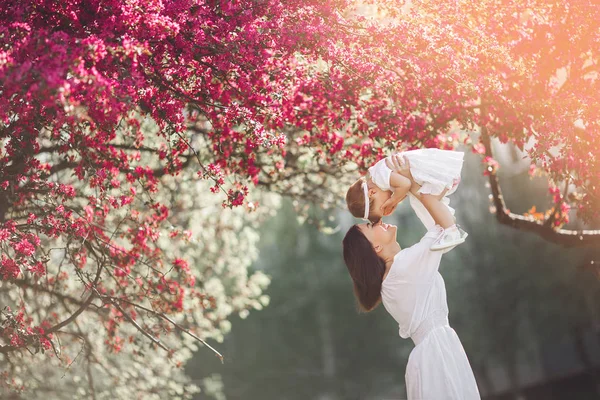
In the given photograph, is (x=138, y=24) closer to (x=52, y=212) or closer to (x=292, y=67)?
(x=292, y=67)

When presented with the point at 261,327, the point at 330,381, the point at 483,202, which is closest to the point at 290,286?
the point at 261,327

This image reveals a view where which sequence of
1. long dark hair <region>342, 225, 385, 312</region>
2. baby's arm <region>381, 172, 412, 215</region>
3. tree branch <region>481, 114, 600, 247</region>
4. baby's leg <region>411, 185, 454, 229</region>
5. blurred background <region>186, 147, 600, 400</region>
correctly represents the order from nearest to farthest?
baby's leg <region>411, 185, 454, 229</region> < baby's arm <region>381, 172, 412, 215</region> < long dark hair <region>342, 225, 385, 312</region> < tree branch <region>481, 114, 600, 247</region> < blurred background <region>186, 147, 600, 400</region>

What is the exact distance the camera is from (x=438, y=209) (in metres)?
3.97

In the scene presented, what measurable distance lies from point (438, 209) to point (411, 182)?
0.27m

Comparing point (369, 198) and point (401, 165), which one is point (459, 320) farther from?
point (401, 165)

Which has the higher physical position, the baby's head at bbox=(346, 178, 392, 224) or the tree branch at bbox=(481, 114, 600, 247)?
the tree branch at bbox=(481, 114, 600, 247)

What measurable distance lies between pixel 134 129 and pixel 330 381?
2027 centimetres

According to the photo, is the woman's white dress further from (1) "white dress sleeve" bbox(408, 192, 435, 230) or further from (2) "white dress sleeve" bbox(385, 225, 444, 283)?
(1) "white dress sleeve" bbox(408, 192, 435, 230)

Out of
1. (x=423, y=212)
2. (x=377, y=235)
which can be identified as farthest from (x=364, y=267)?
(x=423, y=212)

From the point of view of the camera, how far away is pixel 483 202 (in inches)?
936

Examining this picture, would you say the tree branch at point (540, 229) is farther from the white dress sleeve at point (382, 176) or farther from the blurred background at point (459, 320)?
the blurred background at point (459, 320)

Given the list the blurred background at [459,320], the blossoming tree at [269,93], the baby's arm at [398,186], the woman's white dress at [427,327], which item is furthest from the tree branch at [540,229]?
the blurred background at [459,320]

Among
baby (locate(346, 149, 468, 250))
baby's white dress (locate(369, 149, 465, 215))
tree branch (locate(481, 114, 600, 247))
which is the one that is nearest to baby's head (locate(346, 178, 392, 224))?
baby (locate(346, 149, 468, 250))

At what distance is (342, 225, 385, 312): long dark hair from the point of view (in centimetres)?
423
